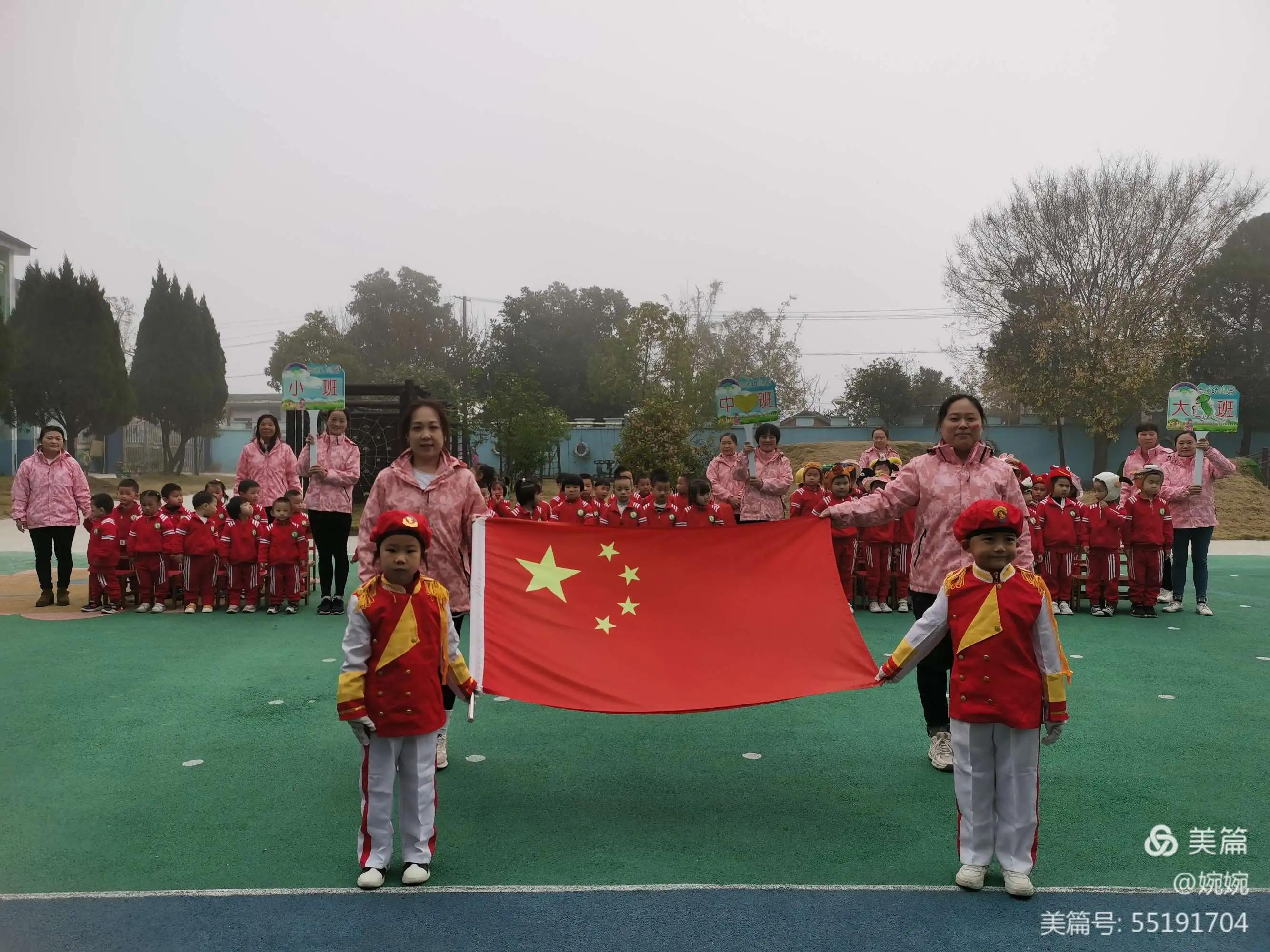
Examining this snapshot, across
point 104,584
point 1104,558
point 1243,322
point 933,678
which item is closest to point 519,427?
point 104,584

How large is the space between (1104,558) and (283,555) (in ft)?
24.3

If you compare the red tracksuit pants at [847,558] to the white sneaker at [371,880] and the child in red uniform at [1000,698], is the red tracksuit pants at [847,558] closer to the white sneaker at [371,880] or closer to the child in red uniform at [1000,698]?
the child in red uniform at [1000,698]

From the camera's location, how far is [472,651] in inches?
148

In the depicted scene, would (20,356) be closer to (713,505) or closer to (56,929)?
(713,505)

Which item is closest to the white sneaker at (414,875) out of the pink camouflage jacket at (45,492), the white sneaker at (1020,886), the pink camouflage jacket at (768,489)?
the white sneaker at (1020,886)

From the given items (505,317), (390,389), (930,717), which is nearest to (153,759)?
(930,717)

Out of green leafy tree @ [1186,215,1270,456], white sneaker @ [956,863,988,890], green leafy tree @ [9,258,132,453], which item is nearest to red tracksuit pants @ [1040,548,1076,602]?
white sneaker @ [956,863,988,890]

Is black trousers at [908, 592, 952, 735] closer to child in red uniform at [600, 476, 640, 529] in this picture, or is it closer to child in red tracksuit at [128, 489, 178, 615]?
child in red uniform at [600, 476, 640, 529]

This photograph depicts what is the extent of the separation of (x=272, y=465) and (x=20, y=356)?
1070 centimetres

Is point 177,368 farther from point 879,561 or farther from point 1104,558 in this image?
point 1104,558

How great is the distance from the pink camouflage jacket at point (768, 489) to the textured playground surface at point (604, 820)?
3.30 metres

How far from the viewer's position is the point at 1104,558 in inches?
337

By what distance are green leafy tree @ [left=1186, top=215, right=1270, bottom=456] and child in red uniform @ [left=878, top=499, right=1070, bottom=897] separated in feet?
99.3

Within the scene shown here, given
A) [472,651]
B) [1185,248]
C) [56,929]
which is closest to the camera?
[56,929]
